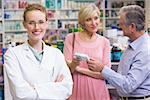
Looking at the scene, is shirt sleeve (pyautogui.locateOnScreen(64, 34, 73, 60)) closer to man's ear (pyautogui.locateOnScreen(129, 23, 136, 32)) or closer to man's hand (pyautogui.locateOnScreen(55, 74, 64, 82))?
man's hand (pyautogui.locateOnScreen(55, 74, 64, 82))

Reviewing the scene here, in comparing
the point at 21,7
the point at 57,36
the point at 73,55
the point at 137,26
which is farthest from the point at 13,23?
the point at 137,26

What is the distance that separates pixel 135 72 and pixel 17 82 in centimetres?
82

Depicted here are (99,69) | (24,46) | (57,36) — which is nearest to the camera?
(24,46)

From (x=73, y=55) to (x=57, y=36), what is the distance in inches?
202

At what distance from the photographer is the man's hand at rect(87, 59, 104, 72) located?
92.9 inches

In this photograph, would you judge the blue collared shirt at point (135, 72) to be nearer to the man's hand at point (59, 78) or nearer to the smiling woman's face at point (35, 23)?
the man's hand at point (59, 78)

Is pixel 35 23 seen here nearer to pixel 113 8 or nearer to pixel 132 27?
pixel 132 27

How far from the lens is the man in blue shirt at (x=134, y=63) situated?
2125 millimetres

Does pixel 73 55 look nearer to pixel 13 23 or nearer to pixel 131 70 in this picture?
Result: pixel 131 70

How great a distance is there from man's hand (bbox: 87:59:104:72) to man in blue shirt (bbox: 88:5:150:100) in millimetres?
48

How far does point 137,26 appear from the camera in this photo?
7.25 ft

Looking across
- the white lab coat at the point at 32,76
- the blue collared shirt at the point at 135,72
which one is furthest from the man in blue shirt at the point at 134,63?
the white lab coat at the point at 32,76

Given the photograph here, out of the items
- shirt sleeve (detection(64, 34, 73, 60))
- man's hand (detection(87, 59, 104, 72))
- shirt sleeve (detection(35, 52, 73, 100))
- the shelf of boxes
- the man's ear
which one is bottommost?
shirt sleeve (detection(35, 52, 73, 100))

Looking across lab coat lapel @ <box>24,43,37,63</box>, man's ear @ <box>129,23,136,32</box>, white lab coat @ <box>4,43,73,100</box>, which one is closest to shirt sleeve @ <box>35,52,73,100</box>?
white lab coat @ <box>4,43,73,100</box>
